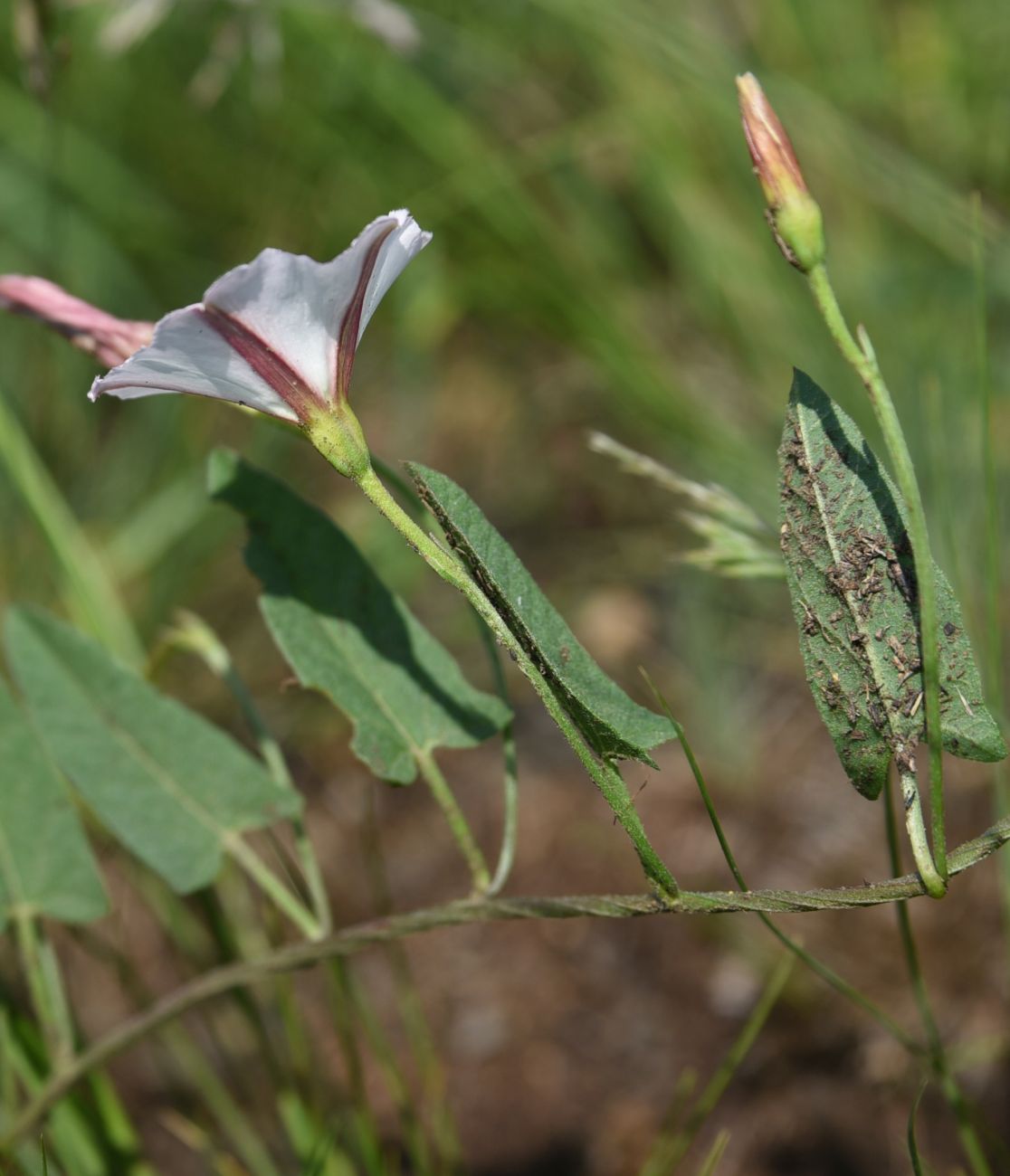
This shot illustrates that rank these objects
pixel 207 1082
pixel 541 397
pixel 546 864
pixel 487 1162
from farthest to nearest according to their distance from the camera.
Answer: pixel 541 397 → pixel 546 864 → pixel 487 1162 → pixel 207 1082

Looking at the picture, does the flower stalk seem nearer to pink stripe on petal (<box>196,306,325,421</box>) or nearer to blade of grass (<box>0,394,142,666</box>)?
pink stripe on petal (<box>196,306,325,421</box>)

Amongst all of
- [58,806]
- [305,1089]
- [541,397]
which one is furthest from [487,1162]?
[541,397]

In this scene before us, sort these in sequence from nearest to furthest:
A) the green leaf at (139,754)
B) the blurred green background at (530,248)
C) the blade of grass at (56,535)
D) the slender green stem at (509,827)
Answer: the slender green stem at (509,827) → the green leaf at (139,754) → the blade of grass at (56,535) → the blurred green background at (530,248)

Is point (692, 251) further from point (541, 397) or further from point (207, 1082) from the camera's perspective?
point (207, 1082)

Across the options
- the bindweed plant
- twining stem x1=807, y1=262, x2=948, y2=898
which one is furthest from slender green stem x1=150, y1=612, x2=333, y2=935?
twining stem x1=807, y1=262, x2=948, y2=898

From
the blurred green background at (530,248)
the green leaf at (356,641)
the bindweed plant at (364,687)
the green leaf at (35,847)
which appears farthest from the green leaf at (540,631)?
the blurred green background at (530,248)

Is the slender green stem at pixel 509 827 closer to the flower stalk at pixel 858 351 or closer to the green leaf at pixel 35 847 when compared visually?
the flower stalk at pixel 858 351

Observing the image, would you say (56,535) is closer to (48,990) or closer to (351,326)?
(48,990)
